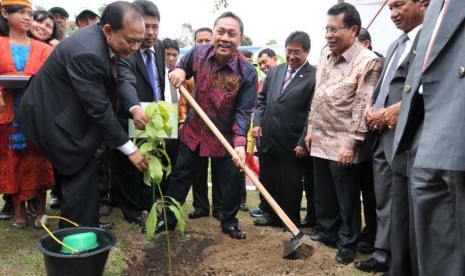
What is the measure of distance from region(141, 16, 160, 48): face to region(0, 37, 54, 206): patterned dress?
1.04 meters

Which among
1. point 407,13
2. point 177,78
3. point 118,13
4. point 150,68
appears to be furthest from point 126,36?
point 407,13

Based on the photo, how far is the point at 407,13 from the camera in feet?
9.54

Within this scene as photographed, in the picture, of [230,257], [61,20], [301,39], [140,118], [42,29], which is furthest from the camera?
[61,20]

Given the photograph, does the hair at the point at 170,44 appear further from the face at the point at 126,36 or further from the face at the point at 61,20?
the face at the point at 126,36

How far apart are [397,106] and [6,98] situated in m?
3.26

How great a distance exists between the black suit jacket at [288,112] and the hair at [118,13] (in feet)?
5.68

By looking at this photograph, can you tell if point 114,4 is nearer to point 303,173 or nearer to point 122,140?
point 122,140

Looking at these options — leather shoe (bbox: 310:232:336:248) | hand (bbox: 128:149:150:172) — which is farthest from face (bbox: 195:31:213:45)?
leather shoe (bbox: 310:232:336:248)

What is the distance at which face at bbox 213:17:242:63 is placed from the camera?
136 inches

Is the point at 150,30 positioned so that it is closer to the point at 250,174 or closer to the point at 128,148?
the point at 128,148

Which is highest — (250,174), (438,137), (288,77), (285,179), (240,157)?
(288,77)

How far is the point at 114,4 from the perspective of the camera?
286 centimetres

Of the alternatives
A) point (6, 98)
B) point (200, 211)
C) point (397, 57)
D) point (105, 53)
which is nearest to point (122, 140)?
point (105, 53)

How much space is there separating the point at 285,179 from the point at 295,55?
1298mm
